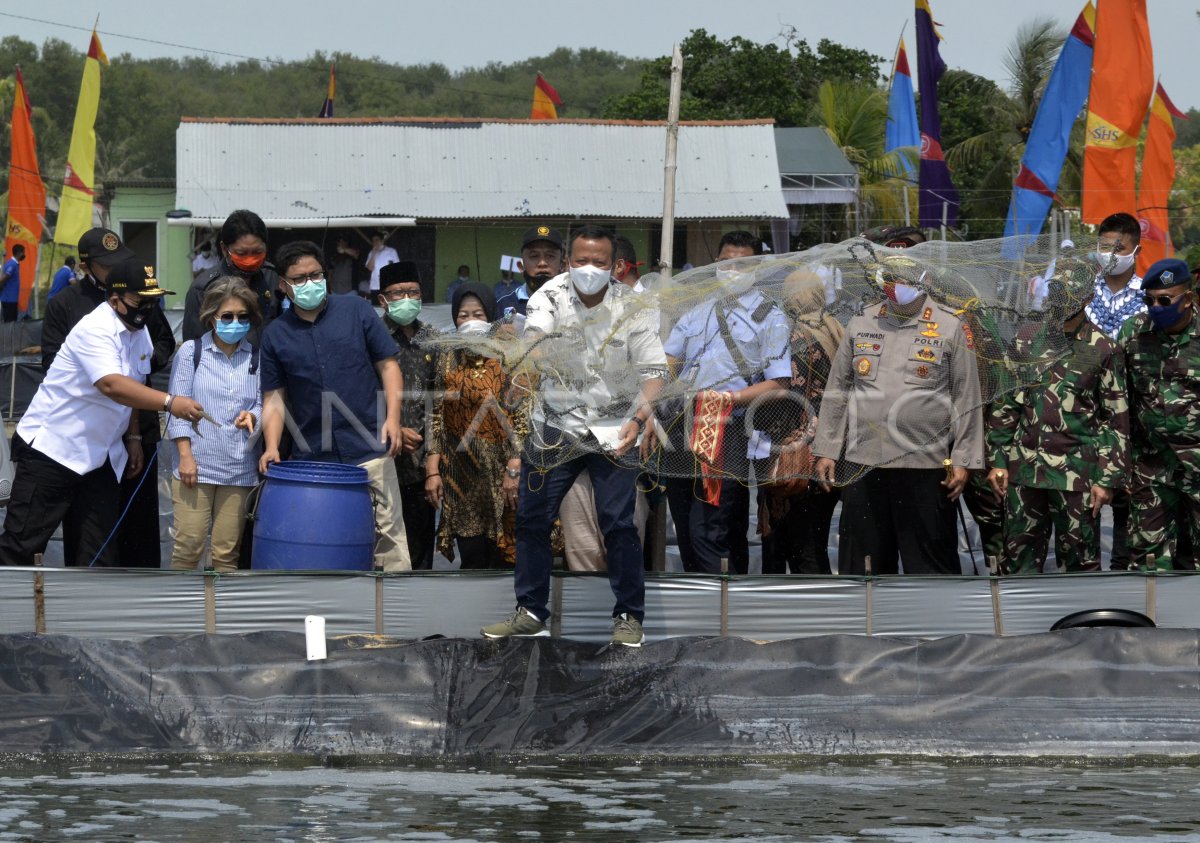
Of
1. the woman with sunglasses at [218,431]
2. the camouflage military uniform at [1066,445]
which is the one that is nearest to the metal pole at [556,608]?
the woman with sunglasses at [218,431]

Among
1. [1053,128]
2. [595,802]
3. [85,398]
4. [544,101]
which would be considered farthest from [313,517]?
[544,101]

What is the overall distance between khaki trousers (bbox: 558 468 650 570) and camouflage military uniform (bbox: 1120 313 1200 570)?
2631 millimetres

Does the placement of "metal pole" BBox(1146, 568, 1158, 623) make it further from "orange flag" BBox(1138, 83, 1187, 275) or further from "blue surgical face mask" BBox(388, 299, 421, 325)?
"orange flag" BBox(1138, 83, 1187, 275)

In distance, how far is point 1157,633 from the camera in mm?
7234

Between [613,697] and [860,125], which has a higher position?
[860,125]

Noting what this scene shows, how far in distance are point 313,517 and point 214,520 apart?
0.75m

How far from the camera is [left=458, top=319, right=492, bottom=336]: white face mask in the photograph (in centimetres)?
854

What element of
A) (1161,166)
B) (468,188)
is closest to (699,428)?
(1161,166)

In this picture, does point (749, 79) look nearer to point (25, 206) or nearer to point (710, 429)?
point (25, 206)

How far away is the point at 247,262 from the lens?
8.49 meters

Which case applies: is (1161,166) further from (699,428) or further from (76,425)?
(76,425)

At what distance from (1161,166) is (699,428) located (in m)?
11.2

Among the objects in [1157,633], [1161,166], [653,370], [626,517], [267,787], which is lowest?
[267,787]

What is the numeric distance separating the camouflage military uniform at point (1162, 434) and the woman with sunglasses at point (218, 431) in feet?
14.3
